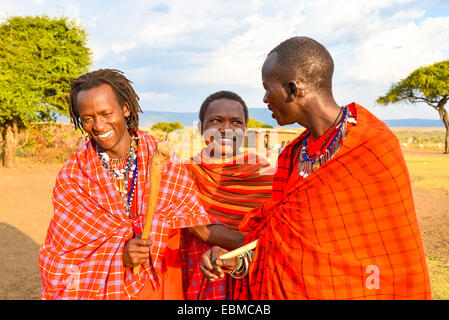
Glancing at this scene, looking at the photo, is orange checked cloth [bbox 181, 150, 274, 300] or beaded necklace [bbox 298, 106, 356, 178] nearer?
beaded necklace [bbox 298, 106, 356, 178]

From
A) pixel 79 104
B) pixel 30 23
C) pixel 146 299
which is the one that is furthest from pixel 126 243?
pixel 30 23

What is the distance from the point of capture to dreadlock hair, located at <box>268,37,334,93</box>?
197cm

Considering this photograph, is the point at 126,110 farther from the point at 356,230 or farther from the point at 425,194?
the point at 425,194

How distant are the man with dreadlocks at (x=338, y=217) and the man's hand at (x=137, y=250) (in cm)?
39

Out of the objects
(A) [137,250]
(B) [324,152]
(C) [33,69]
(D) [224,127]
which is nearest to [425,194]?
(D) [224,127]

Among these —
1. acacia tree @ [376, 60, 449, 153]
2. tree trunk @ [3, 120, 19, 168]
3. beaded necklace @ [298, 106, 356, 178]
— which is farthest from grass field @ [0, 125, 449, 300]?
acacia tree @ [376, 60, 449, 153]

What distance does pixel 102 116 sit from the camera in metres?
2.46

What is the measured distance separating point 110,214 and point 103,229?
0.34ft

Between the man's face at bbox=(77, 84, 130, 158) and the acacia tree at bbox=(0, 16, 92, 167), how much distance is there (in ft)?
46.5

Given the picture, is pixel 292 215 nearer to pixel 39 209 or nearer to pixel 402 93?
pixel 39 209

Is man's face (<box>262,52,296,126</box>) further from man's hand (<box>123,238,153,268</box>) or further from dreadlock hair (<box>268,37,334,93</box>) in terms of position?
man's hand (<box>123,238,153,268</box>)

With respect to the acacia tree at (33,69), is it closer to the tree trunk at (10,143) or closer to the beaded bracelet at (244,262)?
the tree trunk at (10,143)

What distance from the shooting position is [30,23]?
16391 mm

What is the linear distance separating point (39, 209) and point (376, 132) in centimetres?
900
